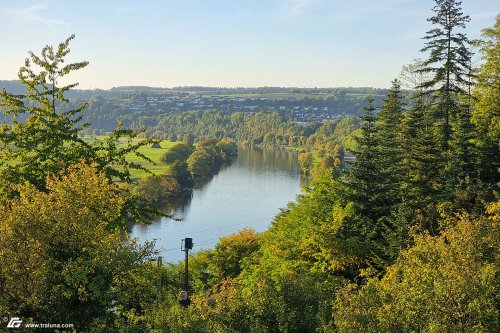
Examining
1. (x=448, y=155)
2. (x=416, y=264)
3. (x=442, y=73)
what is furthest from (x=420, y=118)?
(x=416, y=264)

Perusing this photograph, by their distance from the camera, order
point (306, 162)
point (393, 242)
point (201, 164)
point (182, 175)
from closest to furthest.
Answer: point (393, 242), point (182, 175), point (201, 164), point (306, 162)

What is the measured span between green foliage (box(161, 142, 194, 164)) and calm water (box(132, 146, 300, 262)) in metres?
10.2

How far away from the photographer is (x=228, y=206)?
76.0 meters

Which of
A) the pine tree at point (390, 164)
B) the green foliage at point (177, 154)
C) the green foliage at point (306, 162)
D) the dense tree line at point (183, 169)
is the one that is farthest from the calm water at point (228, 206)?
the pine tree at point (390, 164)

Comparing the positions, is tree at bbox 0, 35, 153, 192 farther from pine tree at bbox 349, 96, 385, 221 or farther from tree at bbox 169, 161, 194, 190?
tree at bbox 169, 161, 194, 190

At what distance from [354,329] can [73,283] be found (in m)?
6.12

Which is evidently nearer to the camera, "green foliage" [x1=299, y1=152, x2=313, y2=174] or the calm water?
the calm water

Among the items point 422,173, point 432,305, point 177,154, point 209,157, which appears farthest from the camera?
point 209,157

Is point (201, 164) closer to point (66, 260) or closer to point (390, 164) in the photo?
point (390, 164)

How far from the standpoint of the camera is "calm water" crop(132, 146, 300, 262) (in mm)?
58656

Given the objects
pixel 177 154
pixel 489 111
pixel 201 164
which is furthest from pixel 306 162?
pixel 489 111

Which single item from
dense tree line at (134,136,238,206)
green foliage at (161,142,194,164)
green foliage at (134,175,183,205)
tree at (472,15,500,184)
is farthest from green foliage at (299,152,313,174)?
tree at (472,15,500,184)

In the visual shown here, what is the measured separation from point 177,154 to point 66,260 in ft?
340

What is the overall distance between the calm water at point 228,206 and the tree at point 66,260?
3650cm
